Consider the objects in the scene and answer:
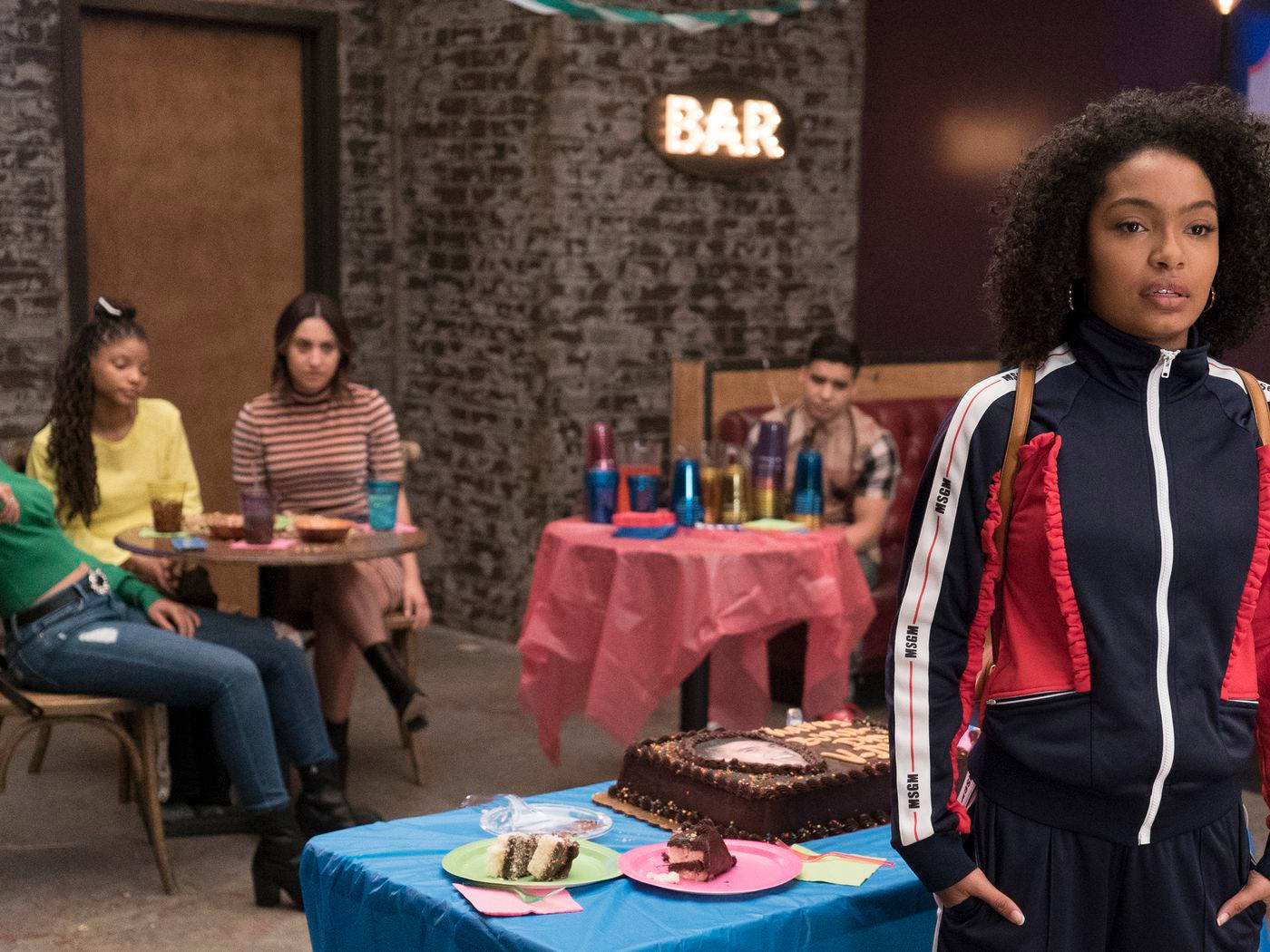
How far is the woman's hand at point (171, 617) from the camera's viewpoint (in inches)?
155

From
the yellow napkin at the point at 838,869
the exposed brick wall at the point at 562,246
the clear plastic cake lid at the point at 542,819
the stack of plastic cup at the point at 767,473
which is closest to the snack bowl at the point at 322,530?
the stack of plastic cup at the point at 767,473

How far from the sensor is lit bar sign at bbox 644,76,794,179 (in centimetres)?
608

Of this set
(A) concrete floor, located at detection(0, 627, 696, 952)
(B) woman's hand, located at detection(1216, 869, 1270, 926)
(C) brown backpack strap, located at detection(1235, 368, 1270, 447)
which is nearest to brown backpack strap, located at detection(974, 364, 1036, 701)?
(C) brown backpack strap, located at detection(1235, 368, 1270, 447)

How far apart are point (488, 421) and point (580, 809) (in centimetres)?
392

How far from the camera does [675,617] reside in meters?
4.12

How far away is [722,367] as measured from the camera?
5.46m

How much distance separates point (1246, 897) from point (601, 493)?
2.84 meters

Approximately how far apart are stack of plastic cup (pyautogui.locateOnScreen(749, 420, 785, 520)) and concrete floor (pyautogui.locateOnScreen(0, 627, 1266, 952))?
2.79 feet

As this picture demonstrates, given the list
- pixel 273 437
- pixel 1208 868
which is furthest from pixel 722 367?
pixel 1208 868

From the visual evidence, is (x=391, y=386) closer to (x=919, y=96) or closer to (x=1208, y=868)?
(x=919, y=96)

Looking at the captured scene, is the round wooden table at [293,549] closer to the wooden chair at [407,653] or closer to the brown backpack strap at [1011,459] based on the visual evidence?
the wooden chair at [407,653]

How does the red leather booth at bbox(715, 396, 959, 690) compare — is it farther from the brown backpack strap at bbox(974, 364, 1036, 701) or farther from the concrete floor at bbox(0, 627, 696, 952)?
the brown backpack strap at bbox(974, 364, 1036, 701)

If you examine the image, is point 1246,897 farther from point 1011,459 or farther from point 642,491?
point 642,491

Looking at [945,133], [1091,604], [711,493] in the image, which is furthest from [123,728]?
[945,133]
